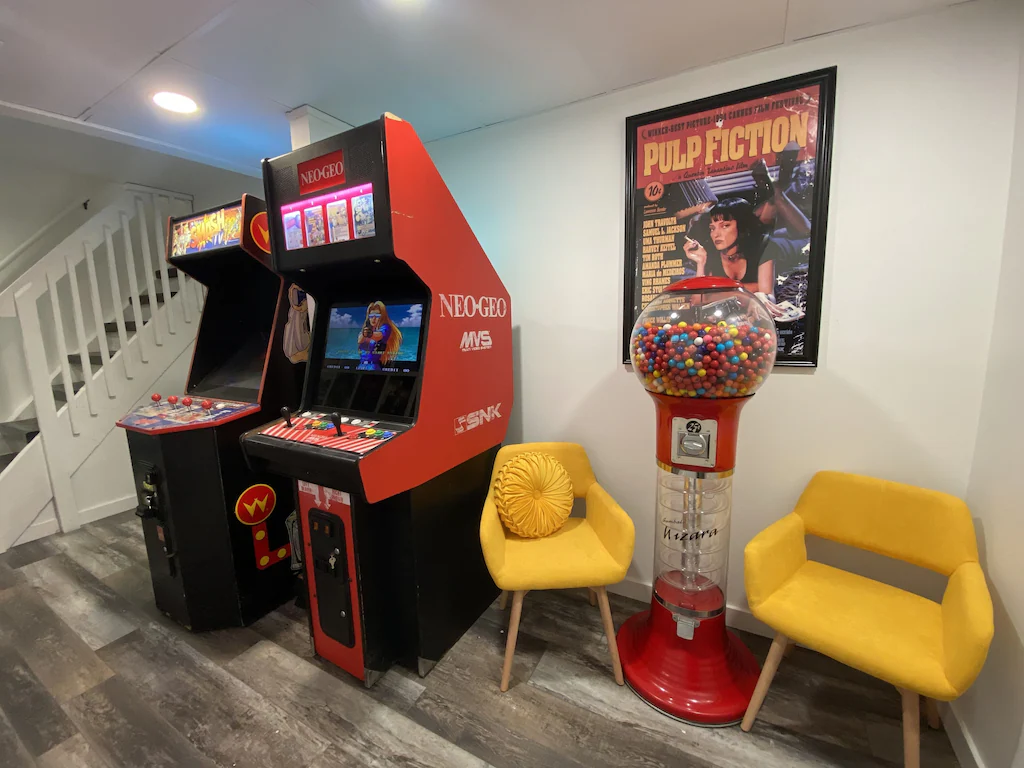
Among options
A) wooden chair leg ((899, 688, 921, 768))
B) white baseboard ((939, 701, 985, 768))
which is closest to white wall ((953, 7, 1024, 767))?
white baseboard ((939, 701, 985, 768))

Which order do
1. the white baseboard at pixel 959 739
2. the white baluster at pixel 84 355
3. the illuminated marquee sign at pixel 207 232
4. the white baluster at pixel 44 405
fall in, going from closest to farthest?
the white baseboard at pixel 959 739 → the illuminated marquee sign at pixel 207 232 → the white baluster at pixel 44 405 → the white baluster at pixel 84 355

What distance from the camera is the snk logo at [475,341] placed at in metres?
1.64

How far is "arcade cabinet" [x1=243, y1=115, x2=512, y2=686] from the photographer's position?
4.44 ft

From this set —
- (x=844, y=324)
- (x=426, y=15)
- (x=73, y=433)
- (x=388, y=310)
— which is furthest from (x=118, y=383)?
(x=844, y=324)

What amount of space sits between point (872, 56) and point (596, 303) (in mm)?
1252

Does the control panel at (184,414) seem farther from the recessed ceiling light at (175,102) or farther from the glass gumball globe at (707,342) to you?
the glass gumball globe at (707,342)

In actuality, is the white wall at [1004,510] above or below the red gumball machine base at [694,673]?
above

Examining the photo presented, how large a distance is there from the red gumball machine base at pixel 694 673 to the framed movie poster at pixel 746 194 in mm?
1082

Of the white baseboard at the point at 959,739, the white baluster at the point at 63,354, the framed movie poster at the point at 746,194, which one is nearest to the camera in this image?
the white baseboard at the point at 959,739

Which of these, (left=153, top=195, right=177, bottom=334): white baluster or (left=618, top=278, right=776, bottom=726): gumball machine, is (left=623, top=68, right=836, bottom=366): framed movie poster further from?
(left=153, top=195, right=177, bottom=334): white baluster

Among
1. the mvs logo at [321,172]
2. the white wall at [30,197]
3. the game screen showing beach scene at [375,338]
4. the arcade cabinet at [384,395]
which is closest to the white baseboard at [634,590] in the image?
the arcade cabinet at [384,395]

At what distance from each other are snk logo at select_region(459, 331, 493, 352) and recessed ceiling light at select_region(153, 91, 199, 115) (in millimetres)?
1735

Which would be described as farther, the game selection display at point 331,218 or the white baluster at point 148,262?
the white baluster at point 148,262

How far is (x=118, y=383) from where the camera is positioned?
3170 mm
